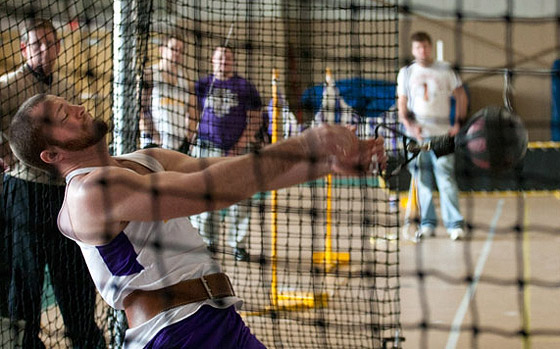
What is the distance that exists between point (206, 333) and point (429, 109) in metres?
3.92

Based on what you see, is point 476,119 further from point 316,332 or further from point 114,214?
point 316,332

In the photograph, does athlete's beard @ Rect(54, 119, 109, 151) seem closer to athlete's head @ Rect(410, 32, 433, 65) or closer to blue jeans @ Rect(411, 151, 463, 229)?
athlete's head @ Rect(410, 32, 433, 65)

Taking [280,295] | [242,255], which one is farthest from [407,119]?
[242,255]

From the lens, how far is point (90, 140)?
6.70 feet

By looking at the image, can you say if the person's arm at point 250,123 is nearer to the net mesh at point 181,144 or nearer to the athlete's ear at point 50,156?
the net mesh at point 181,144

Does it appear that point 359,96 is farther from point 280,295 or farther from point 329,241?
point 280,295

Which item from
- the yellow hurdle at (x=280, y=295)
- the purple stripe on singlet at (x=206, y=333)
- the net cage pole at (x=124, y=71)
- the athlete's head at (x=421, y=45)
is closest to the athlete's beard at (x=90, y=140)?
the purple stripe on singlet at (x=206, y=333)

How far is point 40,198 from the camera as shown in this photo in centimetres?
299

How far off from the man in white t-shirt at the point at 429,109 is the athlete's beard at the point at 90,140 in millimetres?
3175

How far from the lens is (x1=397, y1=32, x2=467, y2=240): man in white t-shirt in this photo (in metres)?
5.20

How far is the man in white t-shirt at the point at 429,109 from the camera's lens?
5.20m

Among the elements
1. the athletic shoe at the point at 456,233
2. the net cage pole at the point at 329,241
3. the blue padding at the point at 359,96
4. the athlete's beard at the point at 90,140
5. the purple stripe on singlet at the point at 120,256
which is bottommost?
the athletic shoe at the point at 456,233

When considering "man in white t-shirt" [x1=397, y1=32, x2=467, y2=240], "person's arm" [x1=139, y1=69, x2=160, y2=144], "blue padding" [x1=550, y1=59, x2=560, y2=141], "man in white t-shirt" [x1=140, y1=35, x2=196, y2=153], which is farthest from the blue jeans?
"blue padding" [x1=550, y1=59, x2=560, y2=141]

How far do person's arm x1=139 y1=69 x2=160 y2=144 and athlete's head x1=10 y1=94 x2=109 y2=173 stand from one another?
1053mm
